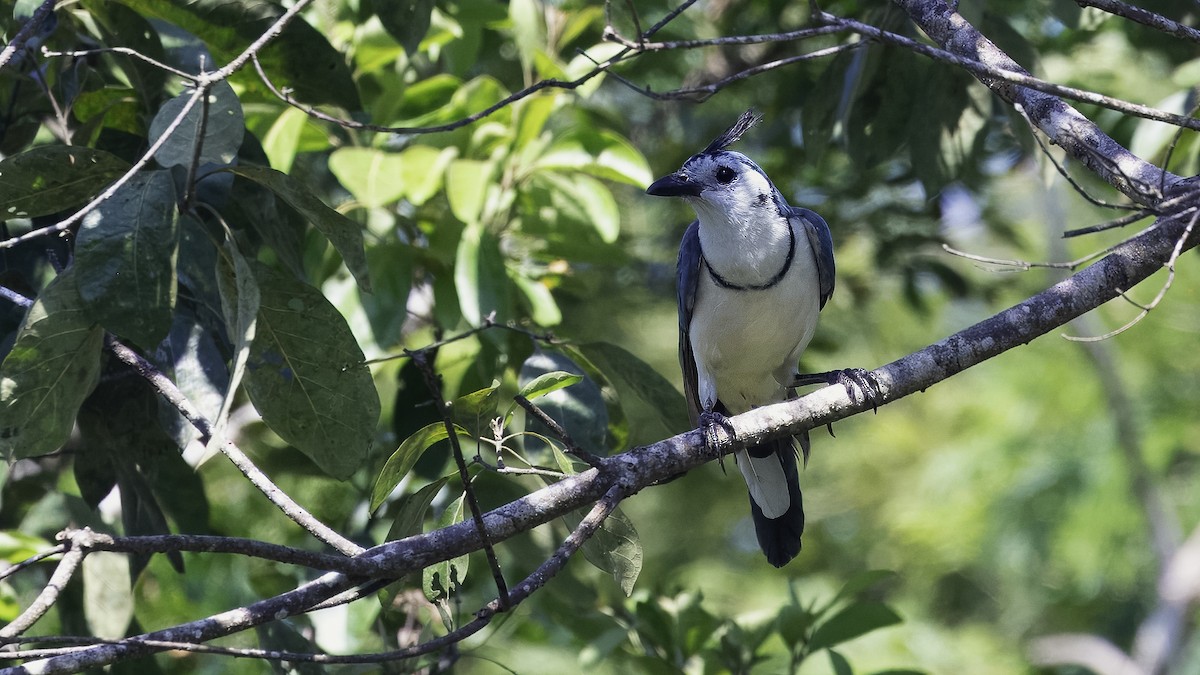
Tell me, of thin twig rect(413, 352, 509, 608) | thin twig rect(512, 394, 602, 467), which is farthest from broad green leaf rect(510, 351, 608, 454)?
thin twig rect(413, 352, 509, 608)

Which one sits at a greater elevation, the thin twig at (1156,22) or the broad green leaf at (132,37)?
the broad green leaf at (132,37)

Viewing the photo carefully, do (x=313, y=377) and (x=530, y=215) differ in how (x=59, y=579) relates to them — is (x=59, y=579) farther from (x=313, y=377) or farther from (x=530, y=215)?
(x=530, y=215)

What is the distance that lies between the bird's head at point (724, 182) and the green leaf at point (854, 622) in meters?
1.30

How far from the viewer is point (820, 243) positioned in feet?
11.8

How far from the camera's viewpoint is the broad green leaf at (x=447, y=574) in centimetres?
225

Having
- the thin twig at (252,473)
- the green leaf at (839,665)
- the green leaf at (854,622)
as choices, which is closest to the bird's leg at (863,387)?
the green leaf at (854,622)

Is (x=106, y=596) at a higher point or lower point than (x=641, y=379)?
lower

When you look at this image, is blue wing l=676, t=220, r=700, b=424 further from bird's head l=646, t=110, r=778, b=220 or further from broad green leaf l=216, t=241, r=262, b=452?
broad green leaf l=216, t=241, r=262, b=452

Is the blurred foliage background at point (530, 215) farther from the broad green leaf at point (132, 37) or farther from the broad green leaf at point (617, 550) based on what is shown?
the broad green leaf at point (617, 550)

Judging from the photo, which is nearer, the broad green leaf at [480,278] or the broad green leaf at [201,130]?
the broad green leaf at [201,130]

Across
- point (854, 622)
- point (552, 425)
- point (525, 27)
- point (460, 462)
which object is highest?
point (525, 27)

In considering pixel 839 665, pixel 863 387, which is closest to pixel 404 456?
pixel 863 387

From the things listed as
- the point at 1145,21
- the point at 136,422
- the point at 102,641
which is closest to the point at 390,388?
the point at 136,422

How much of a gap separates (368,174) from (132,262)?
122 cm
